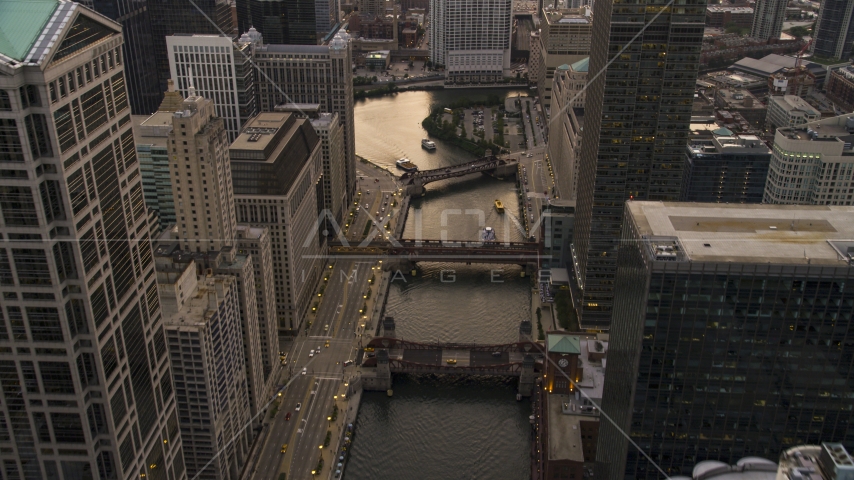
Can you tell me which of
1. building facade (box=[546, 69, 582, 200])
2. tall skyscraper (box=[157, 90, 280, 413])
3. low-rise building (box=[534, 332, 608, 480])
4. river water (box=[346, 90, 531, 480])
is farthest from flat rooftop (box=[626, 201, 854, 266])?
building facade (box=[546, 69, 582, 200])

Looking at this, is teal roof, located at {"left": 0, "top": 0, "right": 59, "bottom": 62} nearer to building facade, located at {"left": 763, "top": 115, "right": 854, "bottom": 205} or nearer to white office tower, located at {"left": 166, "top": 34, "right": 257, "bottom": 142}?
building facade, located at {"left": 763, "top": 115, "right": 854, "bottom": 205}

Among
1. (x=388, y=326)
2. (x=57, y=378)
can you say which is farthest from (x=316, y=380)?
(x=57, y=378)

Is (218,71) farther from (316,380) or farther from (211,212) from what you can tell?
(316,380)

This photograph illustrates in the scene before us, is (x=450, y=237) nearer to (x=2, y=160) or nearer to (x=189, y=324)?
(x=189, y=324)

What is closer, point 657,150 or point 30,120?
point 30,120

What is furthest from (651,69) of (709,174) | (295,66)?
(295,66)

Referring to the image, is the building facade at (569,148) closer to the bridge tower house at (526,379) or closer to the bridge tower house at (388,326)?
the bridge tower house at (526,379)

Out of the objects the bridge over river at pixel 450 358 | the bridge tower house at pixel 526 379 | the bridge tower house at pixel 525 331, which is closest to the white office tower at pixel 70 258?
Result: the bridge over river at pixel 450 358
